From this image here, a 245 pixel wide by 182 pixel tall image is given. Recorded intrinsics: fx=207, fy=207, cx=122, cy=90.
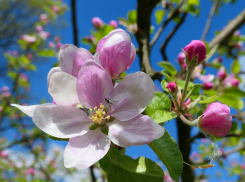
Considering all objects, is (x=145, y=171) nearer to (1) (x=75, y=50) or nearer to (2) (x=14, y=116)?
(1) (x=75, y=50)

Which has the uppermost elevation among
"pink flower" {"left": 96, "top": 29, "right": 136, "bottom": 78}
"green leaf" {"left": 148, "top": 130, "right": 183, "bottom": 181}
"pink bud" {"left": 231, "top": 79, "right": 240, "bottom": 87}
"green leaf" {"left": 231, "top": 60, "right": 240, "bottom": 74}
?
"pink flower" {"left": 96, "top": 29, "right": 136, "bottom": 78}

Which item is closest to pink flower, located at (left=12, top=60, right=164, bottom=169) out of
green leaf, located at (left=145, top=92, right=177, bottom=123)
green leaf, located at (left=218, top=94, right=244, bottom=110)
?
green leaf, located at (left=145, top=92, right=177, bottom=123)

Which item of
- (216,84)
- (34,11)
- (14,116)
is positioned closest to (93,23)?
(216,84)

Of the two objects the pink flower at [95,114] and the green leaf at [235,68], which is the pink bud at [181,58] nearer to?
the pink flower at [95,114]

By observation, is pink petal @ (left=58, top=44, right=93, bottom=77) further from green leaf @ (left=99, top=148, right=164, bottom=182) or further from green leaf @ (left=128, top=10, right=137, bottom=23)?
green leaf @ (left=128, top=10, right=137, bottom=23)

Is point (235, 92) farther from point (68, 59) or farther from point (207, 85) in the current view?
point (68, 59)
